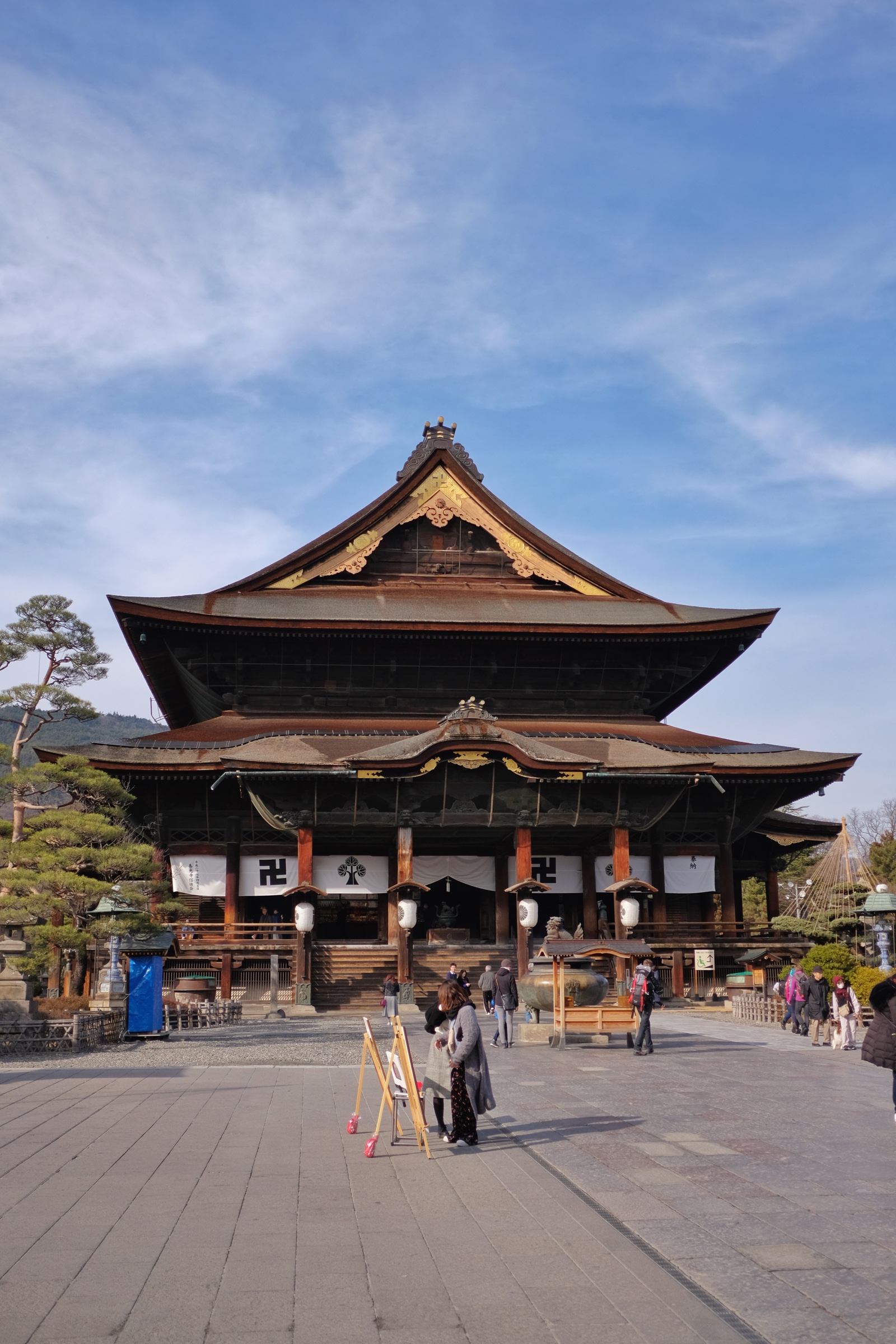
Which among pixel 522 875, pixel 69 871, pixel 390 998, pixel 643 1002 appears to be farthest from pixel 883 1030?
pixel 522 875

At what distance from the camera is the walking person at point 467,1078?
421 inches

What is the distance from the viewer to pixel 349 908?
39094 millimetres

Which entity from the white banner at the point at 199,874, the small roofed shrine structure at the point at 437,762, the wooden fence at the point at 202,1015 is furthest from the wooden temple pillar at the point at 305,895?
the white banner at the point at 199,874

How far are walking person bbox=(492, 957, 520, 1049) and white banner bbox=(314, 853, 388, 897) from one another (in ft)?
43.5

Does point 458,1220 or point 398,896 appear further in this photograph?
point 398,896

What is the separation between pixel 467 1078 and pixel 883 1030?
3.77m

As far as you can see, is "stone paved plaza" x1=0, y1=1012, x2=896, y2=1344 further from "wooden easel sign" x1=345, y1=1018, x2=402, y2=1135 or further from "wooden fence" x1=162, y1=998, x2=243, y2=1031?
"wooden fence" x1=162, y1=998, x2=243, y2=1031

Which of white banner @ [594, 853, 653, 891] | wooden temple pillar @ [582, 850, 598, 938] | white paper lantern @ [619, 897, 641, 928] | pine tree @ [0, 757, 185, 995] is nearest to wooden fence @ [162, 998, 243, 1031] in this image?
pine tree @ [0, 757, 185, 995]

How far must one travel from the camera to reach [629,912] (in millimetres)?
32125

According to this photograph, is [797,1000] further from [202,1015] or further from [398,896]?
[202,1015]

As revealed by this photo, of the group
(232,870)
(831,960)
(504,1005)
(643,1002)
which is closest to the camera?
(643,1002)

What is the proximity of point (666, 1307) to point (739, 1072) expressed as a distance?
11799mm

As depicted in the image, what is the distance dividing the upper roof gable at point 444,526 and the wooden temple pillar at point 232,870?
1022cm

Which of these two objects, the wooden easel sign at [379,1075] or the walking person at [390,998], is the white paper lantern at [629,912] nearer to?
the walking person at [390,998]
